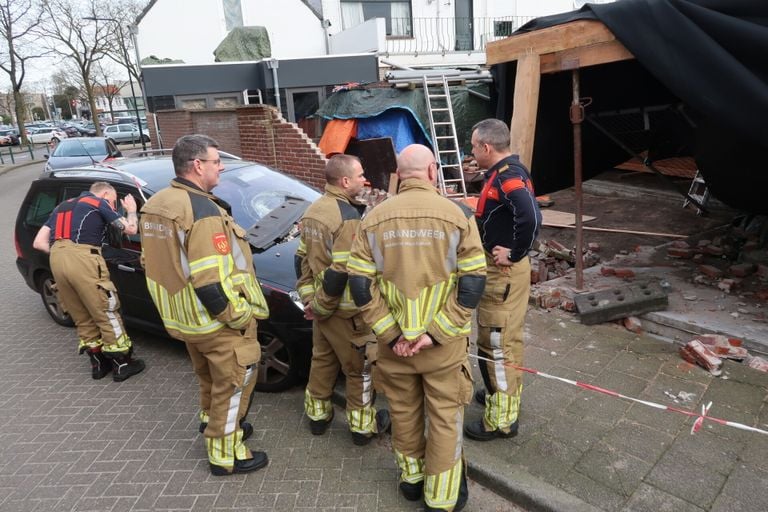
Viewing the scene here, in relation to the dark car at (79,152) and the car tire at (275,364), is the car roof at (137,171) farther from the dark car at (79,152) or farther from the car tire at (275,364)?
the dark car at (79,152)

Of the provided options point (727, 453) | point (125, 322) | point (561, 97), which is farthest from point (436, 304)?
point (561, 97)

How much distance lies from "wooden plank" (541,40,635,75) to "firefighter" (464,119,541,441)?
174 centimetres

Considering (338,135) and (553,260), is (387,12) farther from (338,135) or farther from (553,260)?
(553,260)

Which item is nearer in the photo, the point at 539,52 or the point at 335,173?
the point at 335,173

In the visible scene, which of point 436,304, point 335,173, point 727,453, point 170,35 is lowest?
point 727,453

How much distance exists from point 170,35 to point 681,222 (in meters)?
20.6

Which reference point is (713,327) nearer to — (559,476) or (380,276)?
(559,476)

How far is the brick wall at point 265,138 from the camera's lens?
988 cm

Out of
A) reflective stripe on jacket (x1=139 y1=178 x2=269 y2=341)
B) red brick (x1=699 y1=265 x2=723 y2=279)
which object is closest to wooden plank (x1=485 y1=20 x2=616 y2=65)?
red brick (x1=699 y1=265 x2=723 y2=279)

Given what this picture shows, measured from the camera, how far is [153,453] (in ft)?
12.0

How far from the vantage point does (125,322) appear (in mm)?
5258

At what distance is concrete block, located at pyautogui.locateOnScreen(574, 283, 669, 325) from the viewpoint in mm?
4906

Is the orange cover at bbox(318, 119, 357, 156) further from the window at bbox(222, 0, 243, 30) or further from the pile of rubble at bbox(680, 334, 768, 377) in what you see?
the window at bbox(222, 0, 243, 30)

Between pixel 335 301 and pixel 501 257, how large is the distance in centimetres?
108
